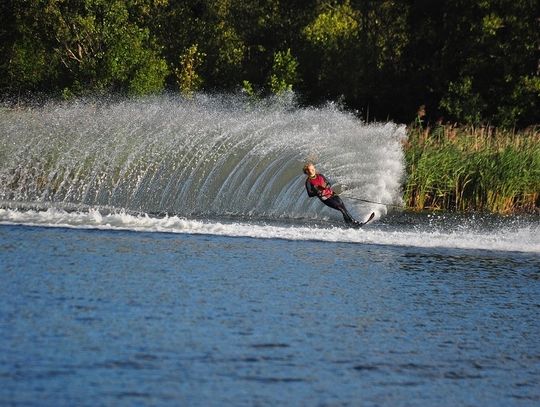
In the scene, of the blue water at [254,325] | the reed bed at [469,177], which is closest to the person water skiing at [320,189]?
the blue water at [254,325]

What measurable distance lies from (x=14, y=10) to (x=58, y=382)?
3002cm

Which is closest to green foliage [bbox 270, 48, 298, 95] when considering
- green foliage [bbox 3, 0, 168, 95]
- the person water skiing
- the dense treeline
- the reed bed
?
the dense treeline

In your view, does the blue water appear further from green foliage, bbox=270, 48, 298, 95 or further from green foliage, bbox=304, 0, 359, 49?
green foliage, bbox=304, 0, 359, 49

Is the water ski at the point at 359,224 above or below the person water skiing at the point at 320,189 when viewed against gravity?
below

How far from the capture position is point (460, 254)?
2023cm

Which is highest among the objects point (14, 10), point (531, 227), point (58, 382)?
point (14, 10)

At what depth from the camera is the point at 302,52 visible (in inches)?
2064

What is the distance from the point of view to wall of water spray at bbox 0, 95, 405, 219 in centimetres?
2522

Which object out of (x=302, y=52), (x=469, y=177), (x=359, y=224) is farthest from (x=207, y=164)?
(x=302, y=52)

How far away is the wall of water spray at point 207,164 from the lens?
25219mm

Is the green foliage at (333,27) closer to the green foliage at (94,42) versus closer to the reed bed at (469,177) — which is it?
the green foliage at (94,42)

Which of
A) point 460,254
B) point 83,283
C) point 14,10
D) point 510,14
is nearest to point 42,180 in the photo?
point 460,254

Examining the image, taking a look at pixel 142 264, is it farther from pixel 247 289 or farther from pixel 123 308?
pixel 123 308

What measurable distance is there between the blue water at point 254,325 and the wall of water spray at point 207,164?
18.7 ft
